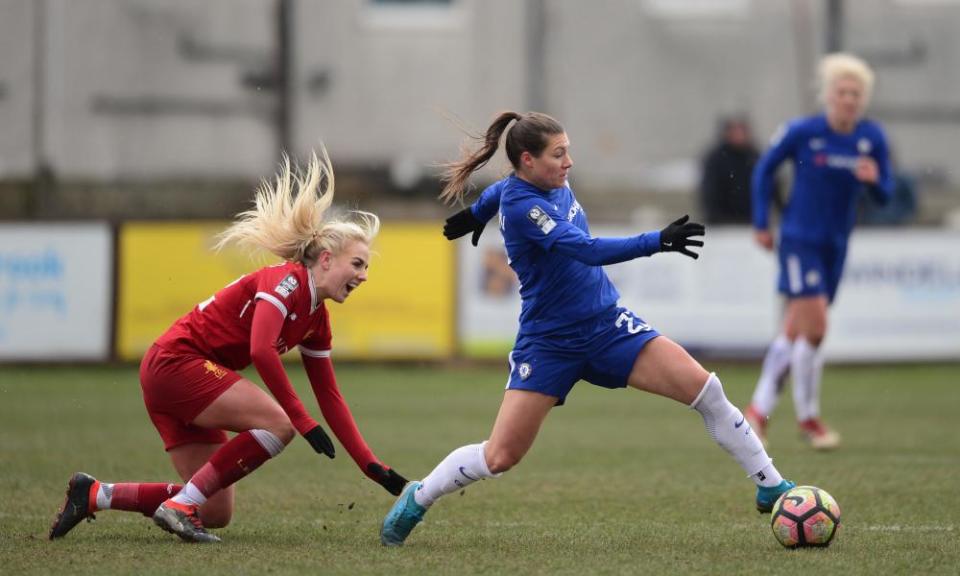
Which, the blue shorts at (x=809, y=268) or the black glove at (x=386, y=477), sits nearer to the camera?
the black glove at (x=386, y=477)

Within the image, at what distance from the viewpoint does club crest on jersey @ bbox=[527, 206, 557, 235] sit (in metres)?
6.17

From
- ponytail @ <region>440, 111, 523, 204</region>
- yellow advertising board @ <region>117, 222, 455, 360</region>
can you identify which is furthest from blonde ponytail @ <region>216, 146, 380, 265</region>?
yellow advertising board @ <region>117, 222, 455, 360</region>

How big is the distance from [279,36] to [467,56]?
7.80 feet

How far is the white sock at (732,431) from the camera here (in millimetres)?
6312

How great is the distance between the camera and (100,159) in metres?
18.3

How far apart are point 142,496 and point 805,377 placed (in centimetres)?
513

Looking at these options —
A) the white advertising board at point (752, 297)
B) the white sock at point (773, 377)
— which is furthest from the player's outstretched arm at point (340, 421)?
the white advertising board at point (752, 297)

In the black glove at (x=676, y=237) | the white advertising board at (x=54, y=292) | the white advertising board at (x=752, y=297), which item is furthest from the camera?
the white advertising board at (x=752, y=297)

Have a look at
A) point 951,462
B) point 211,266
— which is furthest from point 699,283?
point 951,462

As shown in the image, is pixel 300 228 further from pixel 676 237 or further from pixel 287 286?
pixel 676 237

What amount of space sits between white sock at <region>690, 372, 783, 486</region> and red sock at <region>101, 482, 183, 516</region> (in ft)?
7.23

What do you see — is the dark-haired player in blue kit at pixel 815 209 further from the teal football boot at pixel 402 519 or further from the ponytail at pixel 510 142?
the teal football boot at pixel 402 519

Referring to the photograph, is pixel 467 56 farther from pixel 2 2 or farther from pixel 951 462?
pixel 951 462

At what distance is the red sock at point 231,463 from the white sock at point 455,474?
65 centimetres
